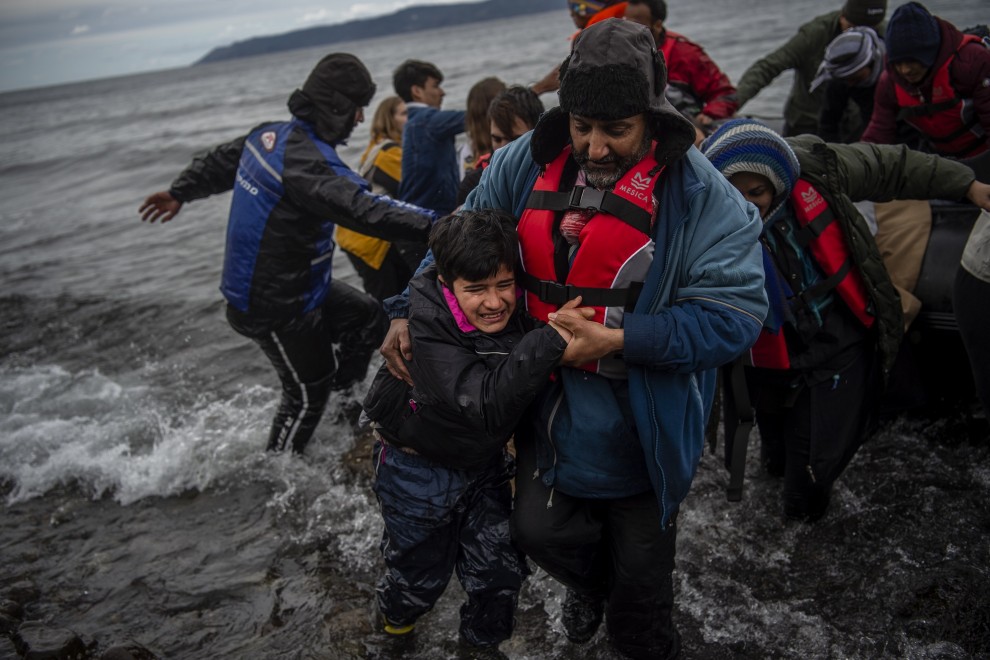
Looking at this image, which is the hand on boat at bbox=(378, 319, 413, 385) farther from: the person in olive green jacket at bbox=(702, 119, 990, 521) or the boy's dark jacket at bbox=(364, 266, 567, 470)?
the person in olive green jacket at bbox=(702, 119, 990, 521)

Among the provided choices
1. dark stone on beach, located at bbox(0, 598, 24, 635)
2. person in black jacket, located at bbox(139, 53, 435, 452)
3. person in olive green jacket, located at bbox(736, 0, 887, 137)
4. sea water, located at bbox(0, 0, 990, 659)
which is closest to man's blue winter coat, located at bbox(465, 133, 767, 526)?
sea water, located at bbox(0, 0, 990, 659)

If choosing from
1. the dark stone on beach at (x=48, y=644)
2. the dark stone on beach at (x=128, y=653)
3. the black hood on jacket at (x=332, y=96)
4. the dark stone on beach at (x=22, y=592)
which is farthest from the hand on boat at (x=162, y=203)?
the dark stone on beach at (x=128, y=653)

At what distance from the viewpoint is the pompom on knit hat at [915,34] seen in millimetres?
4535

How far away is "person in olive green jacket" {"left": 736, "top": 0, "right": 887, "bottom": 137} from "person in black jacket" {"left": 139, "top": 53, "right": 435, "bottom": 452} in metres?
3.89

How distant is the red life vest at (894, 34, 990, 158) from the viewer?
481 cm

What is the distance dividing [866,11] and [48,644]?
7887mm

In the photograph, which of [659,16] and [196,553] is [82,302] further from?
[659,16]

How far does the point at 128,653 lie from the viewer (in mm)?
3848

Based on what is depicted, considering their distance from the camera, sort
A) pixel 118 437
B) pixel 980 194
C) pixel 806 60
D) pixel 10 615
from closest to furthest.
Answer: pixel 980 194 → pixel 10 615 → pixel 118 437 → pixel 806 60

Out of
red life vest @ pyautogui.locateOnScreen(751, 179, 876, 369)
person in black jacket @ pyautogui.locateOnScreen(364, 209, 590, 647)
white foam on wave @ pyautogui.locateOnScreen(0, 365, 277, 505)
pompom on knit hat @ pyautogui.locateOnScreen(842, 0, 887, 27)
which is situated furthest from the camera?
pompom on knit hat @ pyautogui.locateOnScreen(842, 0, 887, 27)

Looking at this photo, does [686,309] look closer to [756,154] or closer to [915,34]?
[756,154]

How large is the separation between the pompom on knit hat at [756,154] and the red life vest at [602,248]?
0.75 meters

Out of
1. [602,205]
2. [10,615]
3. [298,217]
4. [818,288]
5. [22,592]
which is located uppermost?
[602,205]

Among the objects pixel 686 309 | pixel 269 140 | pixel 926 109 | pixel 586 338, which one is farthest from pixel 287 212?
pixel 926 109
